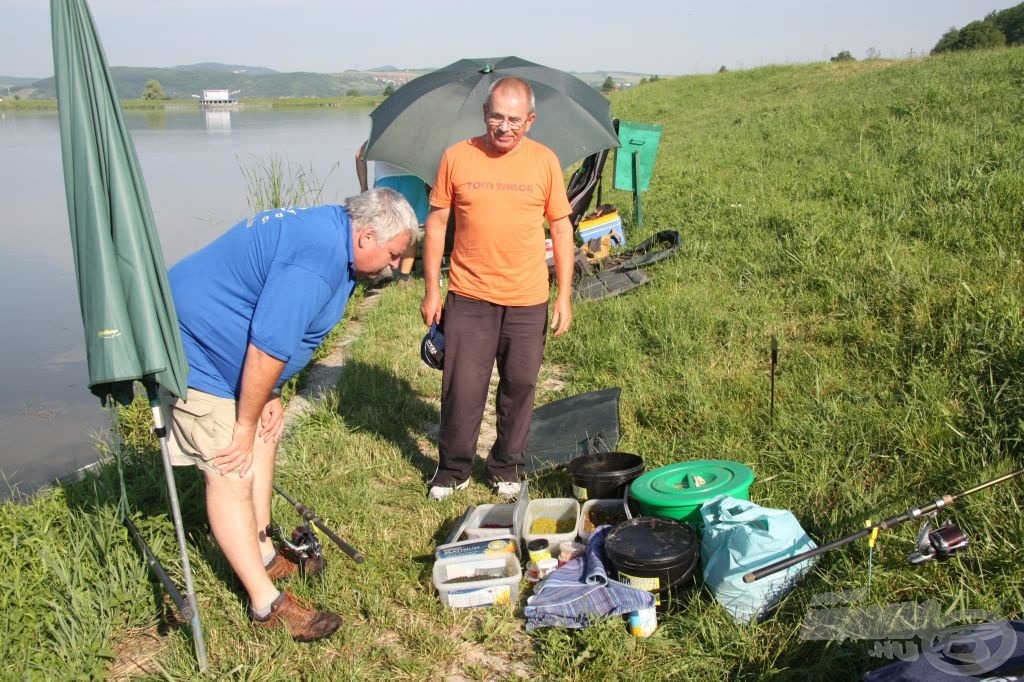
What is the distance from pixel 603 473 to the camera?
12.7ft

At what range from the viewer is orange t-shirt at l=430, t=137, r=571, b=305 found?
3.83 metres

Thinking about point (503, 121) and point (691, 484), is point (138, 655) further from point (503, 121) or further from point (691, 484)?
point (503, 121)

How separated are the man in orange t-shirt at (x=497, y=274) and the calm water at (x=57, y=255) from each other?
2731 mm

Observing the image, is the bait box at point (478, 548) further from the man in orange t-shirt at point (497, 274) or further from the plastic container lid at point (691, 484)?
the man in orange t-shirt at point (497, 274)

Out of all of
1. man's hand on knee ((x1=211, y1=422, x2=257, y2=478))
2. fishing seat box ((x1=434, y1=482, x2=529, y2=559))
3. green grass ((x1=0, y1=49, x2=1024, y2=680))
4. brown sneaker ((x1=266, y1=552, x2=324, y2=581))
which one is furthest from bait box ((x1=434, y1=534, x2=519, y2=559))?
man's hand on knee ((x1=211, y1=422, x2=257, y2=478))

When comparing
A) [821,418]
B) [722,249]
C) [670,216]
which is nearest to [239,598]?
[821,418]

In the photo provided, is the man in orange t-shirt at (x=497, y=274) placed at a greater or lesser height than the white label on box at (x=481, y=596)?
greater

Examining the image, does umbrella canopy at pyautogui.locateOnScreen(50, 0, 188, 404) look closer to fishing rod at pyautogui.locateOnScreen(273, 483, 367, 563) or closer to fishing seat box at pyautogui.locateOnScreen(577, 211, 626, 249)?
fishing rod at pyautogui.locateOnScreen(273, 483, 367, 563)

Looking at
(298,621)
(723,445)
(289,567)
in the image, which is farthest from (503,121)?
(298,621)

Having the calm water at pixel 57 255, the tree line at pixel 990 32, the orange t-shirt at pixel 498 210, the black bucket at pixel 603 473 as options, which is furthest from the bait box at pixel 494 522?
the tree line at pixel 990 32

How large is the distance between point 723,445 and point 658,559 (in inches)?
48.5

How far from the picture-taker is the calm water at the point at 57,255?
243 inches

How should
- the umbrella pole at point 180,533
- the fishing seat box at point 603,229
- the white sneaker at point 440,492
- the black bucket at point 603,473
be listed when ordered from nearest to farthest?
the umbrella pole at point 180,533 < the black bucket at point 603,473 < the white sneaker at point 440,492 < the fishing seat box at point 603,229

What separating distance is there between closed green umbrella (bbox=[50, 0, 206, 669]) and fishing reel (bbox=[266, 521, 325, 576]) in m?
1.14
